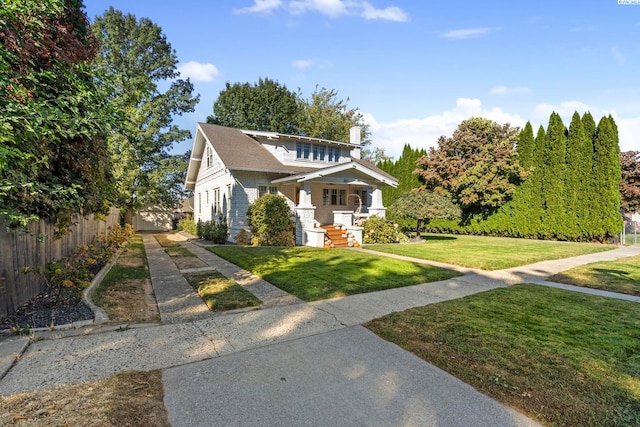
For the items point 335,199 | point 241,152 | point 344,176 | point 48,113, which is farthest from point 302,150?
point 48,113

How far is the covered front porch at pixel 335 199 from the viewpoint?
14.1 m

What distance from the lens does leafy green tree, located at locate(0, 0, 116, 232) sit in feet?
10.6

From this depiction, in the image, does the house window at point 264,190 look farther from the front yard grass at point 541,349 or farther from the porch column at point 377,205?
the front yard grass at point 541,349

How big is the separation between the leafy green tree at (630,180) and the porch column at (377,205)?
14.7m

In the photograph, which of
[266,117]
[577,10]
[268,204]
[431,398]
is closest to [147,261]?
[268,204]

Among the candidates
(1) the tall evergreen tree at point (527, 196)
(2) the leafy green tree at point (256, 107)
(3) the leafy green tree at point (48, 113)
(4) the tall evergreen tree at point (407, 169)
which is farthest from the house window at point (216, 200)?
(2) the leafy green tree at point (256, 107)

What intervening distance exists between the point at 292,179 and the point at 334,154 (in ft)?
18.8

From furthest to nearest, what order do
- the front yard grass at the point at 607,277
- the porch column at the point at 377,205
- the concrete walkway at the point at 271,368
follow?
the porch column at the point at 377,205, the front yard grass at the point at 607,277, the concrete walkway at the point at 271,368

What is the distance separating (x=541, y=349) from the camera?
356 cm

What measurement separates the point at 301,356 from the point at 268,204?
1090cm

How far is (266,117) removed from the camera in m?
35.9

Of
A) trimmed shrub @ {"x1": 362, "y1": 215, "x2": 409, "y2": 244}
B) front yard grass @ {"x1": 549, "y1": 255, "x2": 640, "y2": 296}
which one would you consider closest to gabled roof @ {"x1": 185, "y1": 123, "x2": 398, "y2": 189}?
trimmed shrub @ {"x1": 362, "y1": 215, "x2": 409, "y2": 244}

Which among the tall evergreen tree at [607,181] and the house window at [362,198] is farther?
the house window at [362,198]

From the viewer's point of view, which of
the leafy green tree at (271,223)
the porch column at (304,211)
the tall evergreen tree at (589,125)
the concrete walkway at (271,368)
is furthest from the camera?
the tall evergreen tree at (589,125)
